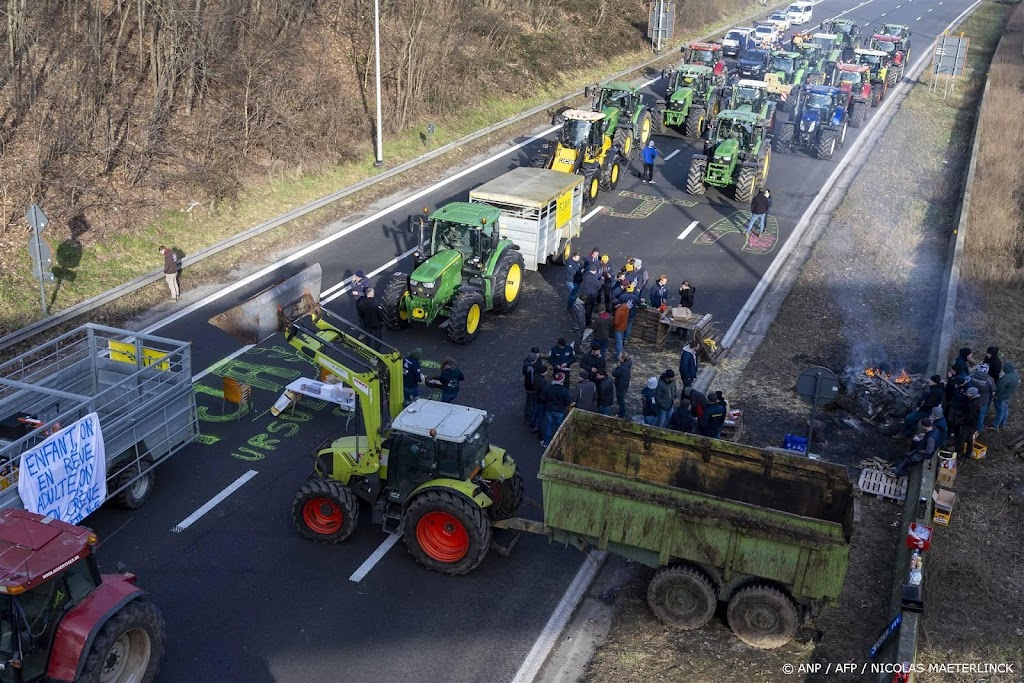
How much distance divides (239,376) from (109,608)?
844 cm

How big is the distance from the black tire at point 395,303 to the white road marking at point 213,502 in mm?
5107

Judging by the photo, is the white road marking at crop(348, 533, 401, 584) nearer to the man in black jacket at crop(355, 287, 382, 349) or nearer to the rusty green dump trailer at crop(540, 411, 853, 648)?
the rusty green dump trailer at crop(540, 411, 853, 648)

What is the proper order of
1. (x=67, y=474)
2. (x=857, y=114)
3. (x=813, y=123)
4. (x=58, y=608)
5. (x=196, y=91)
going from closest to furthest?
(x=58, y=608) < (x=67, y=474) < (x=196, y=91) < (x=813, y=123) < (x=857, y=114)

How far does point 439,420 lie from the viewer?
12094 mm

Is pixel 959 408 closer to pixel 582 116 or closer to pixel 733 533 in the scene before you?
pixel 733 533

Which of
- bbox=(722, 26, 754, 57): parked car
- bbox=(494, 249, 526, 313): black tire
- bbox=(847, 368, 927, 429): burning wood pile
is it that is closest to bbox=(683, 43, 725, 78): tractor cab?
bbox=(722, 26, 754, 57): parked car

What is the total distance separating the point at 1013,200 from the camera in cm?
2789

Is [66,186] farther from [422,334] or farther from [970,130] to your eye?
[970,130]

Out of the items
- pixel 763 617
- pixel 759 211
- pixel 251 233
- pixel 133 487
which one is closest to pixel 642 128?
pixel 759 211

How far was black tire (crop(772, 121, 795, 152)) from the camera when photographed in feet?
112

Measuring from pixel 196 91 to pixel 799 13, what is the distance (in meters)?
44.9

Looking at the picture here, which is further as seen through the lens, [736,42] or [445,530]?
[736,42]

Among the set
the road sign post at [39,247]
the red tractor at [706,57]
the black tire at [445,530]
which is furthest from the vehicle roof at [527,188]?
the red tractor at [706,57]

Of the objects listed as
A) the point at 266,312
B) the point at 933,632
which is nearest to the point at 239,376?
the point at 266,312
